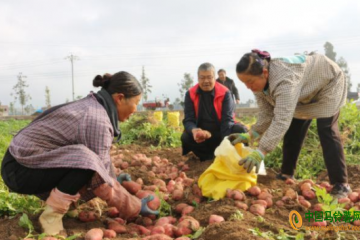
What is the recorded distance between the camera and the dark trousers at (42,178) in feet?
5.98

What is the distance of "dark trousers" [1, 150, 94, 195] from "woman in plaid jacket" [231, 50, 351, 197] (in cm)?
109

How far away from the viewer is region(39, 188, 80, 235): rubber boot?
1.82 metres

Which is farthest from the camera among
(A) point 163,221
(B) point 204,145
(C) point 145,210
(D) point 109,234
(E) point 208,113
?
(B) point 204,145

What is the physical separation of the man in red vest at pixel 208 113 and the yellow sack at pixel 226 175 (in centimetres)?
93

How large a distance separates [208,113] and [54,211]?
7.41 feet

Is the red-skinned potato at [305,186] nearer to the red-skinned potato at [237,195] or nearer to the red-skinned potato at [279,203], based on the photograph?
the red-skinned potato at [279,203]

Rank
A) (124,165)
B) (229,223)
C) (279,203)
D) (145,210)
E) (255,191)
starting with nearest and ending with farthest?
(229,223) → (145,210) → (279,203) → (255,191) → (124,165)

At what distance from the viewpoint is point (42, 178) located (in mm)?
1875

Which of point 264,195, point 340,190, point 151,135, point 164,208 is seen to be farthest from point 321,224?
point 151,135

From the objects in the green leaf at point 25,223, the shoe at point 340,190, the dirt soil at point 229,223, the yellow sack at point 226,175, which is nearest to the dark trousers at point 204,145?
the dirt soil at point 229,223

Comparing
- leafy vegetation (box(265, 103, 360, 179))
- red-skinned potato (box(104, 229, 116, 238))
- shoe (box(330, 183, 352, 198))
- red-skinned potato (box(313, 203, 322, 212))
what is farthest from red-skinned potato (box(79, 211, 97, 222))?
leafy vegetation (box(265, 103, 360, 179))

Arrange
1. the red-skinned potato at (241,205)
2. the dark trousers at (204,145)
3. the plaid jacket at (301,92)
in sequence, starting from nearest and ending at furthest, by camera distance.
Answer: the red-skinned potato at (241,205) → the plaid jacket at (301,92) → the dark trousers at (204,145)

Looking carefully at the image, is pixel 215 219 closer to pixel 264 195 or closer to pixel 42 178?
pixel 264 195
